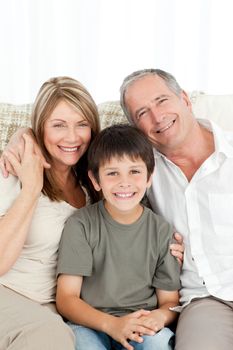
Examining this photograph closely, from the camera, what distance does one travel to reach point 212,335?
166cm

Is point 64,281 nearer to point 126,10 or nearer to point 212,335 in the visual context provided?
point 212,335

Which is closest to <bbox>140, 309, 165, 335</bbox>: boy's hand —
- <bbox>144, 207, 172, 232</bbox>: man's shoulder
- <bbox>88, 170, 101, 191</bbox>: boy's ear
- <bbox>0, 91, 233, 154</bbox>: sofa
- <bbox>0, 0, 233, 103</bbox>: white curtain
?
<bbox>144, 207, 172, 232</bbox>: man's shoulder

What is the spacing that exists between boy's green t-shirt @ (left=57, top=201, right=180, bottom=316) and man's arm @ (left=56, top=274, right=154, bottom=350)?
4 cm

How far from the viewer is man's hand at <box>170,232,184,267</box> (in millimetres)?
1852

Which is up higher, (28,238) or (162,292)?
(28,238)

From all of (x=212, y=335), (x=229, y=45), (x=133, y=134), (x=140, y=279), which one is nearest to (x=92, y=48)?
(x=229, y=45)

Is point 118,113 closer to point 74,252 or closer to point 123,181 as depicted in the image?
point 123,181

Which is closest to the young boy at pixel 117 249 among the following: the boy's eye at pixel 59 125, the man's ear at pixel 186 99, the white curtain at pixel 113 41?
the boy's eye at pixel 59 125

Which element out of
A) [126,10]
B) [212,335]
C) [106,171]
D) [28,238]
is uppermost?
[126,10]

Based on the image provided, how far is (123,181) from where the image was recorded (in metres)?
1.78

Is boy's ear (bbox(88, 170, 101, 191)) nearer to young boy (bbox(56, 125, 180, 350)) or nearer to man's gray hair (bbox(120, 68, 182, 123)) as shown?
young boy (bbox(56, 125, 180, 350))

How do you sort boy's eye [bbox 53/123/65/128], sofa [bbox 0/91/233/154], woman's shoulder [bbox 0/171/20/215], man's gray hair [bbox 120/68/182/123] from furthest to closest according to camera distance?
1. sofa [bbox 0/91/233/154]
2. man's gray hair [bbox 120/68/182/123]
3. boy's eye [bbox 53/123/65/128]
4. woman's shoulder [bbox 0/171/20/215]

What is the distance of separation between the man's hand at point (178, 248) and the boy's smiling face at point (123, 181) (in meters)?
0.17

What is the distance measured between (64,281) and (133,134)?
0.49 meters
